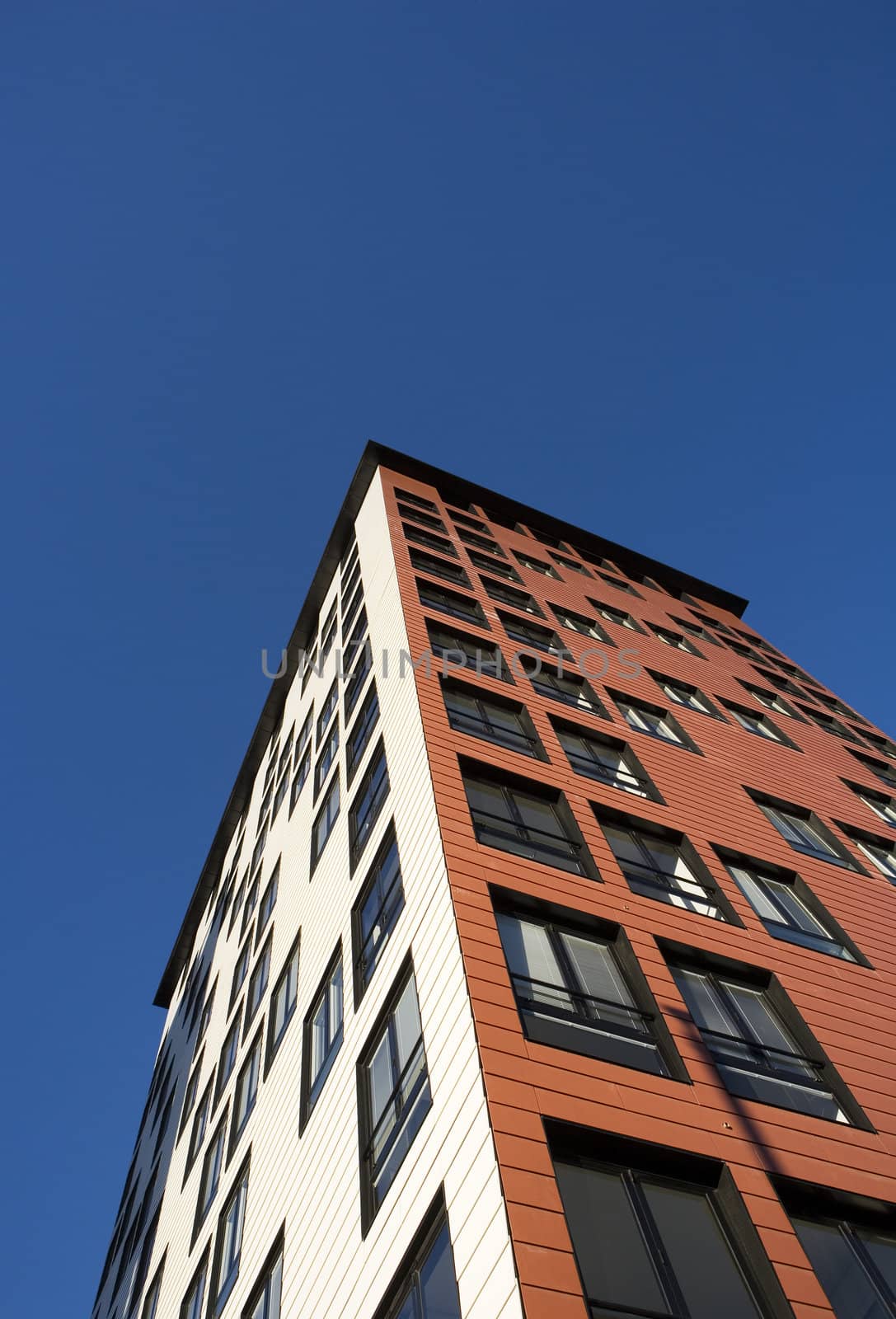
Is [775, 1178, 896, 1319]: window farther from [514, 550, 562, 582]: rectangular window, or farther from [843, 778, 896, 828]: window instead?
[514, 550, 562, 582]: rectangular window

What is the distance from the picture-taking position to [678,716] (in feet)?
84.8

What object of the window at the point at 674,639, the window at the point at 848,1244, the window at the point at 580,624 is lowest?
the window at the point at 848,1244

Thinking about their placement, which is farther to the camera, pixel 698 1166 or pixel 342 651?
pixel 342 651

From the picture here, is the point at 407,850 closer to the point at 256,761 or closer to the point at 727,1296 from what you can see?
the point at 727,1296

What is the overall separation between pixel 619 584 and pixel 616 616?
7951mm

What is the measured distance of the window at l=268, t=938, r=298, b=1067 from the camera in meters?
20.9

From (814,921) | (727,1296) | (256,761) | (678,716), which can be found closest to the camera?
(727,1296)

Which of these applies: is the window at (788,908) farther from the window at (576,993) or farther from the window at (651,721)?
the window at (651,721)

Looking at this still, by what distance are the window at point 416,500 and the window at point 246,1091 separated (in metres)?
21.1

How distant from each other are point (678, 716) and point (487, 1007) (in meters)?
15.9

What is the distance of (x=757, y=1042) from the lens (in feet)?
45.3

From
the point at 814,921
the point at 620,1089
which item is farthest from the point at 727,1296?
the point at 814,921

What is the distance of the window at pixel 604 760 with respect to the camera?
20.0 meters

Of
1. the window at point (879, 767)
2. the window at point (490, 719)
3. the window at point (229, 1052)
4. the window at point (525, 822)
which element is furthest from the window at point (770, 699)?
the window at point (229, 1052)
